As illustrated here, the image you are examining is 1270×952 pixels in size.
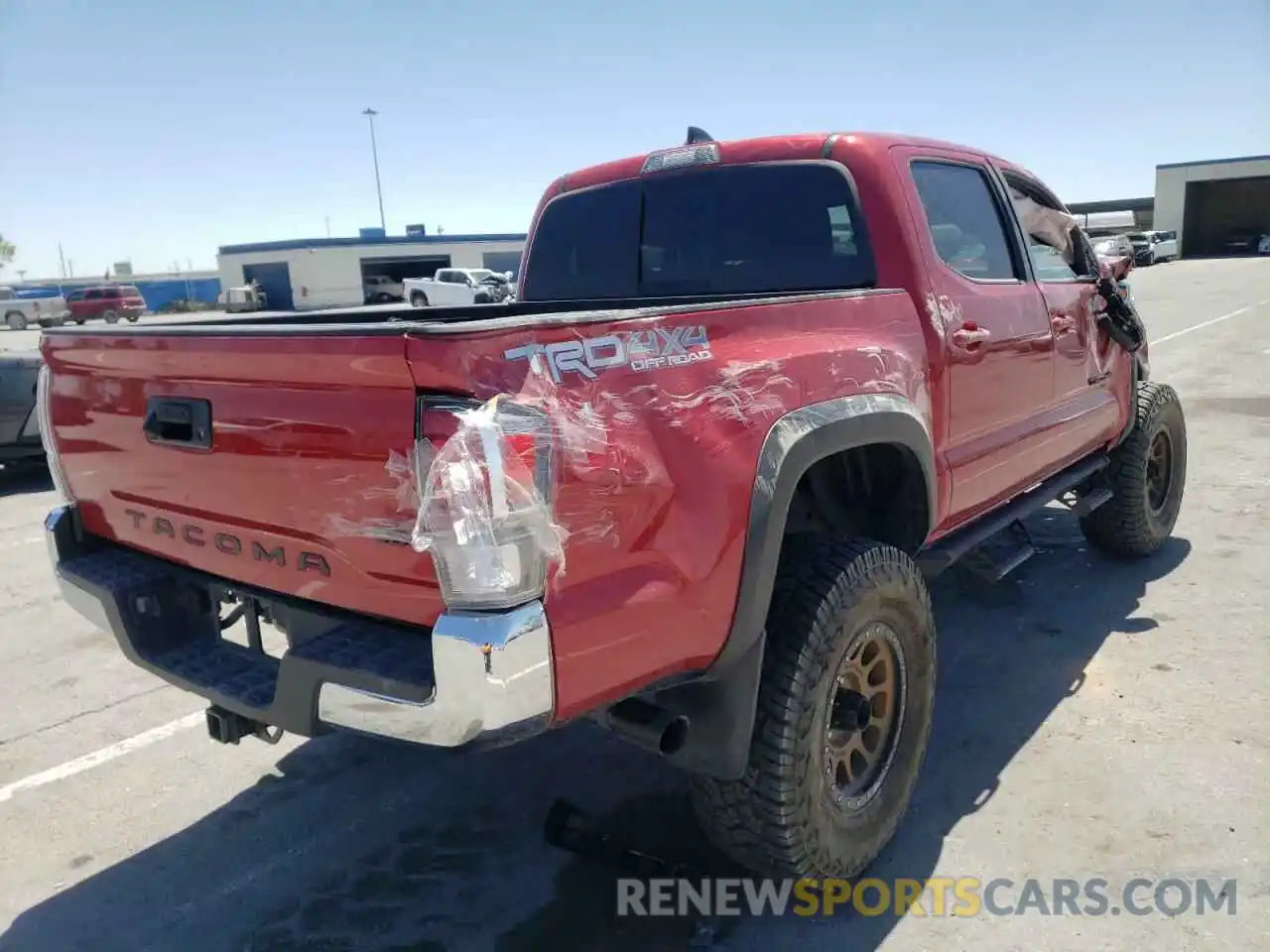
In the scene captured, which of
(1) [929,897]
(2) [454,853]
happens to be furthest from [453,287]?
(1) [929,897]

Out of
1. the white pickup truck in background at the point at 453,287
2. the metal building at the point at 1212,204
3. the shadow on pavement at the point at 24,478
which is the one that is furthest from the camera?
the metal building at the point at 1212,204

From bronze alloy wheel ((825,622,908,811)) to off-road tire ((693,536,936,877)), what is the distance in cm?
5

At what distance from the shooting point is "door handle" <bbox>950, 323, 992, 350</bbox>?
3285mm

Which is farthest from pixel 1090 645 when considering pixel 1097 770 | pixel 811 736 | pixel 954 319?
pixel 811 736

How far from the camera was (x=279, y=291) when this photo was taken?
169 feet

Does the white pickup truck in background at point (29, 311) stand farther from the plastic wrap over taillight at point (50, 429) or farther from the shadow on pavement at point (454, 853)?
the shadow on pavement at point (454, 853)

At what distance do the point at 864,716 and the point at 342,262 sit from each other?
5106 centimetres

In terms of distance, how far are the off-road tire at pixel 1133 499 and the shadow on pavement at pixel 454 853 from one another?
135 centimetres

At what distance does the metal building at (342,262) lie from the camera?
1950 inches

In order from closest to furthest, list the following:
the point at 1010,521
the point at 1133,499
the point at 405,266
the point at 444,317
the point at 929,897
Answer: the point at 929,897 < the point at 444,317 < the point at 1010,521 < the point at 1133,499 < the point at 405,266

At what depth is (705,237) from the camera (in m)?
3.62

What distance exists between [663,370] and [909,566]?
3.92 feet

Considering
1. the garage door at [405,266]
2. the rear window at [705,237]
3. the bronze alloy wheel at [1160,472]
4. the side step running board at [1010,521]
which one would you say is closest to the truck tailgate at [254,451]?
the rear window at [705,237]

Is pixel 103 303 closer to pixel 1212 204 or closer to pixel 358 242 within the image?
pixel 358 242
